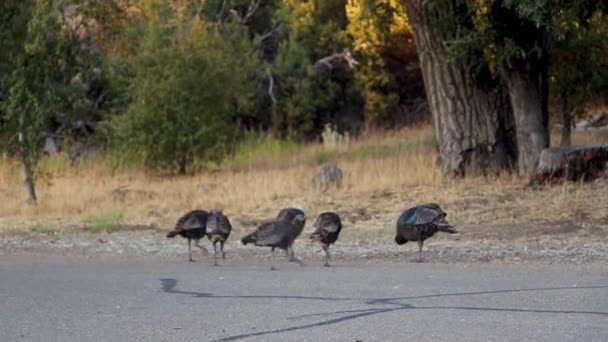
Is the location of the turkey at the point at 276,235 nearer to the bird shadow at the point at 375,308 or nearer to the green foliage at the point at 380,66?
the bird shadow at the point at 375,308

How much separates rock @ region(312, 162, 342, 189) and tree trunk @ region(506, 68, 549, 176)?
361cm

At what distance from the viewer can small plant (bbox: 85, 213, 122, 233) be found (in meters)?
19.4

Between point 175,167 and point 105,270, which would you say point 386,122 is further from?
point 105,270

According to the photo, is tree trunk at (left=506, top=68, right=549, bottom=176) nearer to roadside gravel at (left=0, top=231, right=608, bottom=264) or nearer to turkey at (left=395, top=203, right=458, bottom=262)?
roadside gravel at (left=0, top=231, right=608, bottom=264)

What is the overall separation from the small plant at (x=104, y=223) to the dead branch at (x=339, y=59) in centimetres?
2085

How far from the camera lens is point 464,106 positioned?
2397cm

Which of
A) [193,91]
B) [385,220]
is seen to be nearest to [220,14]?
[193,91]

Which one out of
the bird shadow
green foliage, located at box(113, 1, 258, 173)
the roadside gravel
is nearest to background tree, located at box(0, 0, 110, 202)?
the roadside gravel

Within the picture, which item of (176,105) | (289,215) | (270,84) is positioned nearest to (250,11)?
(270,84)

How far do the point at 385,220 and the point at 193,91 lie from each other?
11.9 m

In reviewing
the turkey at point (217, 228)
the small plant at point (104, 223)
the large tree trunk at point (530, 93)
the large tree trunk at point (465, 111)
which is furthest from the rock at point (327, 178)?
the turkey at point (217, 228)

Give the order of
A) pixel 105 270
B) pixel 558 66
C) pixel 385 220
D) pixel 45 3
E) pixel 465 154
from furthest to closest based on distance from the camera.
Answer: pixel 558 66
pixel 465 154
pixel 45 3
pixel 385 220
pixel 105 270

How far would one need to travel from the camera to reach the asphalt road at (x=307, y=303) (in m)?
9.45

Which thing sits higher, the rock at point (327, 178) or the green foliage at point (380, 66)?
the green foliage at point (380, 66)
